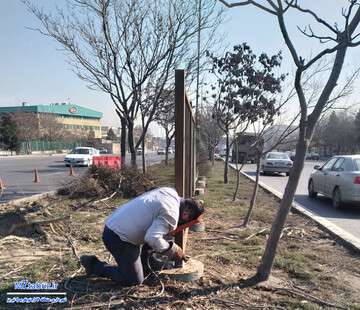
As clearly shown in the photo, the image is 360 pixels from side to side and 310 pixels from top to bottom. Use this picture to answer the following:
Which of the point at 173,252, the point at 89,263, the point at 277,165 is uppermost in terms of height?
the point at 173,252

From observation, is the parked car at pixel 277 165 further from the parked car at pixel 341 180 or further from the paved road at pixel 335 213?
the parked car at pixel 341 180

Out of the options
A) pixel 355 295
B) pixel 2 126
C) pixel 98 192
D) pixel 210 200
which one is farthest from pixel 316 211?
pixel 2 126

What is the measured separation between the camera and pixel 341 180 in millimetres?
12031

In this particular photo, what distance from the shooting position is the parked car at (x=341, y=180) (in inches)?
459

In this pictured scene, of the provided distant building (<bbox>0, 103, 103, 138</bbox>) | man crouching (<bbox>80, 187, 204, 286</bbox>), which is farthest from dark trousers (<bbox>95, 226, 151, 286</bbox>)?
distant building (<bbox>0, 103, 103, 138</bbox>)

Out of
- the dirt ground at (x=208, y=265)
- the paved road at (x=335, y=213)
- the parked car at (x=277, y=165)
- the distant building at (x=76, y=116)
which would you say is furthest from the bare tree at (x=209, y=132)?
the distant building at (x=76, y=116)

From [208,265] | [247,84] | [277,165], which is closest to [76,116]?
[277,165]

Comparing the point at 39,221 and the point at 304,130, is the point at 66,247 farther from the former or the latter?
the point at 304,130

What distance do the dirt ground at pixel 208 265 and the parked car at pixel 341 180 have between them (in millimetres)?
2824

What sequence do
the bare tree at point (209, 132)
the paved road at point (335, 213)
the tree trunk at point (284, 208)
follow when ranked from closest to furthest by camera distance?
the tree trunk at point (284, 208), the paved road at point (335, 213), the bare tree at point (209, 132)

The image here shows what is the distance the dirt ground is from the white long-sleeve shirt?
558mm

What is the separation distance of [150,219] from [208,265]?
1620 millimetres

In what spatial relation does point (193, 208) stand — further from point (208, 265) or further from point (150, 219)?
point (208, 265)

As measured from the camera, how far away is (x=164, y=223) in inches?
161
